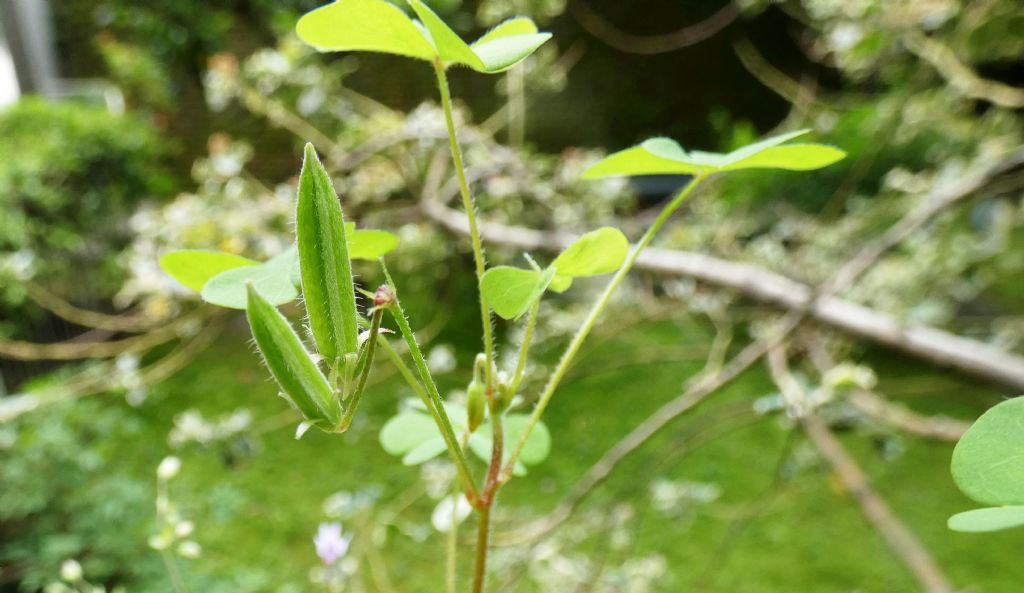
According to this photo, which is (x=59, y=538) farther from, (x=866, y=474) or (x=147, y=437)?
(x=866, y=474)

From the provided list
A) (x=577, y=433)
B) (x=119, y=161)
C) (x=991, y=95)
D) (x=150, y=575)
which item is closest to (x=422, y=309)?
(x=577, y=433)

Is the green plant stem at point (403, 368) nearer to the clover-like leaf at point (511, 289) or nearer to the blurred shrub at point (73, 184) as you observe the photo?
the clover-like leaf at point (511, 289)

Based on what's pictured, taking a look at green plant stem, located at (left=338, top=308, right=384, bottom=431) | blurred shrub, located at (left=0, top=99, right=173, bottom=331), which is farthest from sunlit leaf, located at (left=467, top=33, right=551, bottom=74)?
blurred shrub, located at (left=0, top=99, right=173, bottom=331)

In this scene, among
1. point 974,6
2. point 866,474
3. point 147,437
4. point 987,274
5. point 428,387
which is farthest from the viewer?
point 147,437

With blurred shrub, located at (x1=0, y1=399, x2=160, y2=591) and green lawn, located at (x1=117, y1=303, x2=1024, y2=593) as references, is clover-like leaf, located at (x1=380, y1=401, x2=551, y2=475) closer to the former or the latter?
blurred shrub, located at (x1=0, y1=399, x2=160, y2=591)

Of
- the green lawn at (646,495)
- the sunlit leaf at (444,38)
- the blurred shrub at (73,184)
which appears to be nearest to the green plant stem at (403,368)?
the sunlit leaf at (444,38)

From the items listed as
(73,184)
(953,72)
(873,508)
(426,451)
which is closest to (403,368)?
(426,451)
